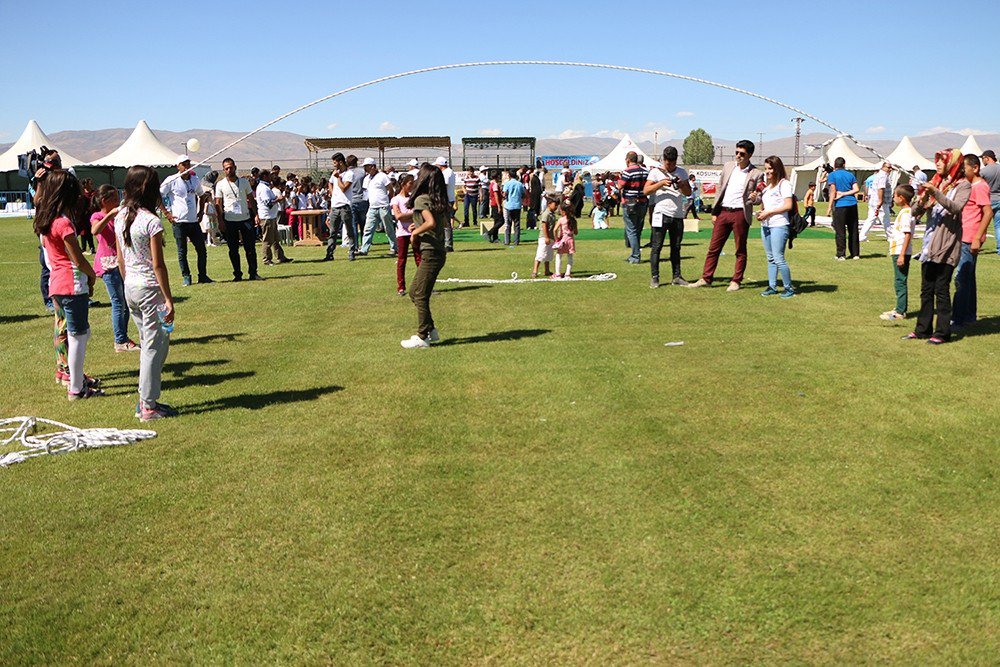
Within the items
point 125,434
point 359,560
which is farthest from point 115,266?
point 359,560

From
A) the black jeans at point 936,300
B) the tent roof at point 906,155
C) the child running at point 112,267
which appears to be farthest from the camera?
the tent roof at point 906,155

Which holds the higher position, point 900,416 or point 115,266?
point 115,266

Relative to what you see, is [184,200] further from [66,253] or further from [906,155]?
[906,155]

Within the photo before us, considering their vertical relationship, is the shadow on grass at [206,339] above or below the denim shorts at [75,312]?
below

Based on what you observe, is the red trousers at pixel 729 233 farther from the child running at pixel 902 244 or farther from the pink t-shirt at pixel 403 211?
the pink t-shirt at pixel 403 211

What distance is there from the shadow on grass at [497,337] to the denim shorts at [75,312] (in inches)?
134

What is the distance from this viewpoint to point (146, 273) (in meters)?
6.19

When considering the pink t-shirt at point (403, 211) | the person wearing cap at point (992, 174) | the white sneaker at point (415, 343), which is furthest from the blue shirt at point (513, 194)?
the white sneaker at point (415, 343)

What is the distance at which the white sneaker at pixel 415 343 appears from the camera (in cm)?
872

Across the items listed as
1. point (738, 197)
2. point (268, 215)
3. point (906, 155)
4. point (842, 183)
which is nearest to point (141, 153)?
point (268, 215)

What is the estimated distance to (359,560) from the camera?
405 centimetres

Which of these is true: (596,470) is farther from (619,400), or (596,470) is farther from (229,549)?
(229,549)

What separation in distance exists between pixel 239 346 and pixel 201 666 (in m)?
6.19

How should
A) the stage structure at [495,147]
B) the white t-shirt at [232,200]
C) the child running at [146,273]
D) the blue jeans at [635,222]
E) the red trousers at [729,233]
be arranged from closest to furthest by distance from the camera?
the child running at [146,273], the red trousers at [729,233], the white t-shirt at [232,200], the blue jeans at [635,222], the stage structure at [495,147]
